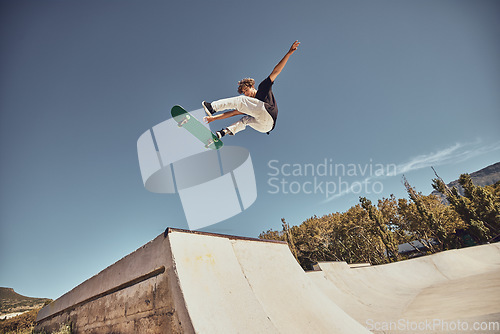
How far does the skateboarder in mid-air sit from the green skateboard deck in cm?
28

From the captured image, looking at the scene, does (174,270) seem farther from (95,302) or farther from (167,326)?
(95,302)

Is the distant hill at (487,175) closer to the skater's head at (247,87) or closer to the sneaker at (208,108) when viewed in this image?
the skater's head at (247,87)

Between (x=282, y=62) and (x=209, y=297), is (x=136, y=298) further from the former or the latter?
(x=282, y=62)

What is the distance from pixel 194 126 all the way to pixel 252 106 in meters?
1.18

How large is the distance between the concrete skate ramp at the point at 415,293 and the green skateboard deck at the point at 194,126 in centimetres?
326

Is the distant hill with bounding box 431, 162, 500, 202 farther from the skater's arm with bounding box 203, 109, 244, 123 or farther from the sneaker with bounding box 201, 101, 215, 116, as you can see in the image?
the sneaker with bounding box 201, 101, 215, 116

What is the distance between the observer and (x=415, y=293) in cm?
740

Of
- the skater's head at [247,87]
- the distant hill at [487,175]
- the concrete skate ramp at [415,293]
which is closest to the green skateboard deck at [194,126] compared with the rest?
the skater's head at [247,87]

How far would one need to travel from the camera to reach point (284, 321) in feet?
7.93

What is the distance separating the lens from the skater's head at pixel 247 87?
4027mm

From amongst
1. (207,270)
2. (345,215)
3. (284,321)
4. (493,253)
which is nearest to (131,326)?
(207,270)

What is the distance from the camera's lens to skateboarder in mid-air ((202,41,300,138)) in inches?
137

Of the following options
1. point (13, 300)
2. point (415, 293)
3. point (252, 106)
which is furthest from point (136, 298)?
point (13, 300)

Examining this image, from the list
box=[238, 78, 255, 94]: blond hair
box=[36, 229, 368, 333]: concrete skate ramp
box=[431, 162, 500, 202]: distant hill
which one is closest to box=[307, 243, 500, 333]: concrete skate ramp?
box=[36, 229, 368, 333]: concrete skate ramp
